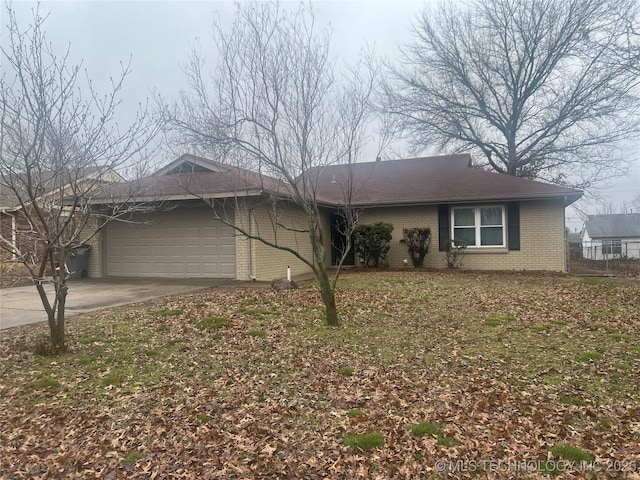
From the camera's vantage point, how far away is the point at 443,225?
15898mm

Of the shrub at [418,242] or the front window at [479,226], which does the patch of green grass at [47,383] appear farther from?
the front window at [479,226]

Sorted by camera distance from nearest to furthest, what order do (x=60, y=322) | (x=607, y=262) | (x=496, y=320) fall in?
(x=60, y=322) → (x=496, y=320) → (x=607, y=262)

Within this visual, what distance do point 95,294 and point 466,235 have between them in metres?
11.6

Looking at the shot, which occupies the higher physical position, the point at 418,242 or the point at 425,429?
the point at 418,242

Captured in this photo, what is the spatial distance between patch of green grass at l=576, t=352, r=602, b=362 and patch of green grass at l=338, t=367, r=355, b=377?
2.79m

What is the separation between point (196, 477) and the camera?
129 inches

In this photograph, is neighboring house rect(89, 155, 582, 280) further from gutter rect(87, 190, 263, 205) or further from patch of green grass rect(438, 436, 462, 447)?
patch of green grass rect(438, 436, 462, 447)

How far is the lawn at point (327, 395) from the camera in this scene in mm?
3428

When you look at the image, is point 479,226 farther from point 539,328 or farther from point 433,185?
point 539,328

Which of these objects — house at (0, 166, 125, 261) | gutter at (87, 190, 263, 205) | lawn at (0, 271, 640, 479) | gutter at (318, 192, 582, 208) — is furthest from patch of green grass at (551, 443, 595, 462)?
gutter at (318, 192, 582, 208)

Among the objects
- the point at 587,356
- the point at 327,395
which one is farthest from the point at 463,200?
the point at 327,395

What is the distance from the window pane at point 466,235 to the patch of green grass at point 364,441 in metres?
12.8

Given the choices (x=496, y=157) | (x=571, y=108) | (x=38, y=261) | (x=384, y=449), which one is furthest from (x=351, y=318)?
(x=496, y=157)

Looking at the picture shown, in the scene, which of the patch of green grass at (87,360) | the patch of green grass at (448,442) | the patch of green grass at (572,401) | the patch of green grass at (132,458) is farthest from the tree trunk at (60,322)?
the patch of green grass at (572,401)
